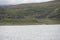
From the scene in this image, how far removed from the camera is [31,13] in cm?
253

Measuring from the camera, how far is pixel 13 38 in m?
2.48

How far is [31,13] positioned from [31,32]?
316 millimetres

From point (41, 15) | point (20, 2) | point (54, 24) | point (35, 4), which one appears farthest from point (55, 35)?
point (20, 2)

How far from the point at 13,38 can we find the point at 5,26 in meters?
0.24

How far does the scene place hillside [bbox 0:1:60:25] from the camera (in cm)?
250

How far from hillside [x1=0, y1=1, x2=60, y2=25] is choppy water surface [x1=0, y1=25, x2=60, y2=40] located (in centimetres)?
9

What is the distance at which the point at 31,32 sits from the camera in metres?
2.52

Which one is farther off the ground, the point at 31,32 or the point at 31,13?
the point at 31,13

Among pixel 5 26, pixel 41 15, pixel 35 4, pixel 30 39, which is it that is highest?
pixel 35 4

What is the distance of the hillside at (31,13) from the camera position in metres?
2.50

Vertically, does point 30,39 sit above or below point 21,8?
below

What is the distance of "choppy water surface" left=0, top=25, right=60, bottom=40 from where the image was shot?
2486 millimetres

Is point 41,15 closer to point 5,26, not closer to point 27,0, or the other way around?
point 27,0

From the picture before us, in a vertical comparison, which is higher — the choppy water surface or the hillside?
the hillside
